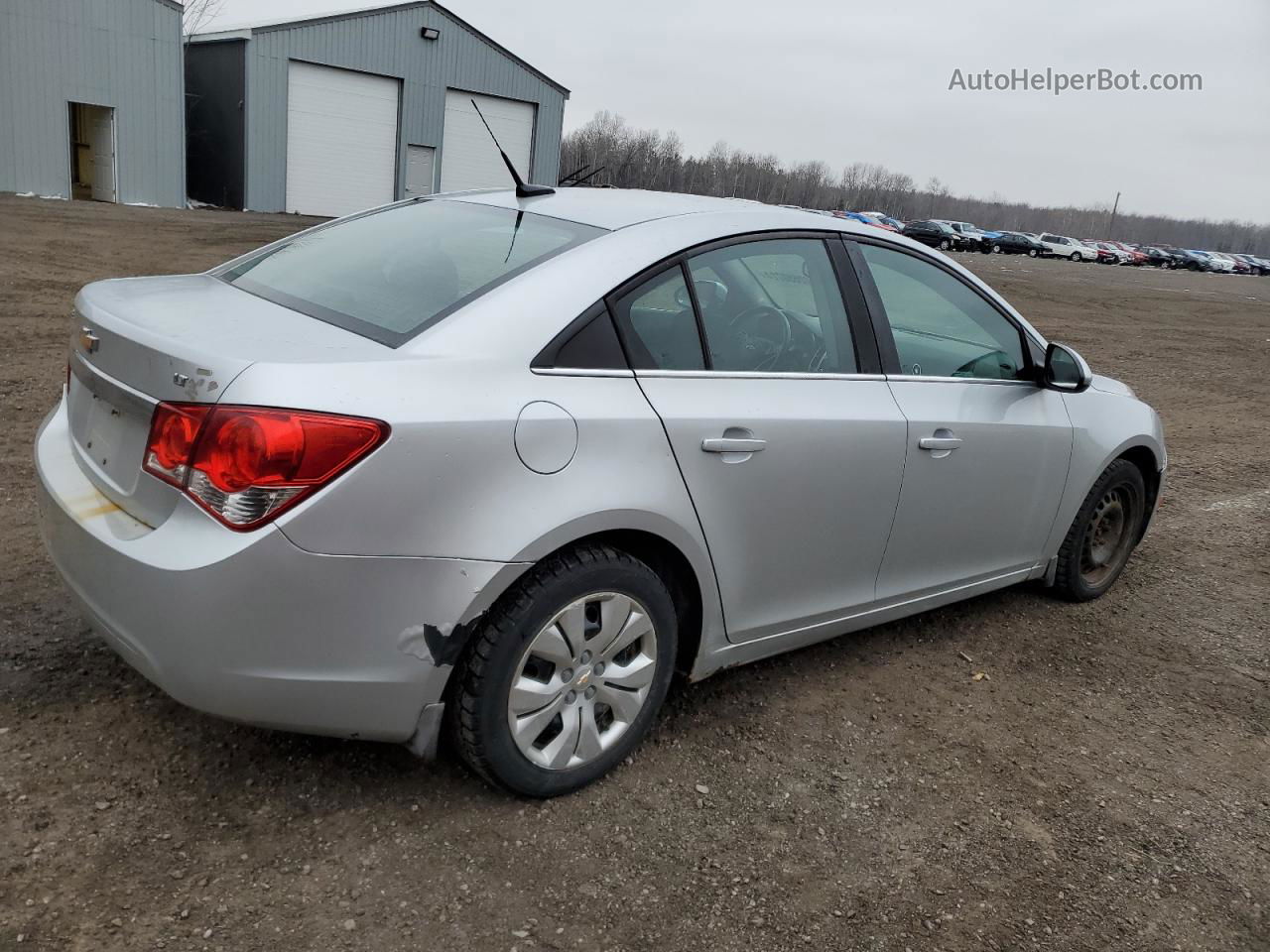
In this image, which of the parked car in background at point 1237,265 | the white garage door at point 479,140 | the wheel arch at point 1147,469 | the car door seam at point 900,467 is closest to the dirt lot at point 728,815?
the car door seam at point 900,467

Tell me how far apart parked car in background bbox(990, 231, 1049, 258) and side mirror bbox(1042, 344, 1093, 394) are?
52.0 meters

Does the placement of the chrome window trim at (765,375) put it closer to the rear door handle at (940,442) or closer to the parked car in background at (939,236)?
the rear door handle at (940,442)

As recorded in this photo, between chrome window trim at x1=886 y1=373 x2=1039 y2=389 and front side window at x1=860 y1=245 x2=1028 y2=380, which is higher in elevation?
front side window at x1=860 y1=245 x2=1028 y2=380

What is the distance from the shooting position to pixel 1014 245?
53938mm

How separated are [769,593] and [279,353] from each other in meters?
1.59

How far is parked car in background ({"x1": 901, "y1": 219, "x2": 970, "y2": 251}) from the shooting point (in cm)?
4775

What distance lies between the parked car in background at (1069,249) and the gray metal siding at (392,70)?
3609 cm

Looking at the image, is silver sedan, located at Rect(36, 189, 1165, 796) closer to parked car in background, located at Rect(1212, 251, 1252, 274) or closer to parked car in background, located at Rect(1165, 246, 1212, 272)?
parked car in background, located at Rect(1165, 246, 1212, 272)

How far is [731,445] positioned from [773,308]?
61 cm

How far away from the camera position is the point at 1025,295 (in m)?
22.3

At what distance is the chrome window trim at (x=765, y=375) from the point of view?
2826 millimetres

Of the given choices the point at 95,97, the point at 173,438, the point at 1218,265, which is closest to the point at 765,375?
the point at 173,438

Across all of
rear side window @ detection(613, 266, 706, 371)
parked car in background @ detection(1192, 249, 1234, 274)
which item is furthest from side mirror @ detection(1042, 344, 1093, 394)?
parked car in background @ detection(1192, 249, 1234, 274)

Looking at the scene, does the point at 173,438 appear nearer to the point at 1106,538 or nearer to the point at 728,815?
the point at 728,815
